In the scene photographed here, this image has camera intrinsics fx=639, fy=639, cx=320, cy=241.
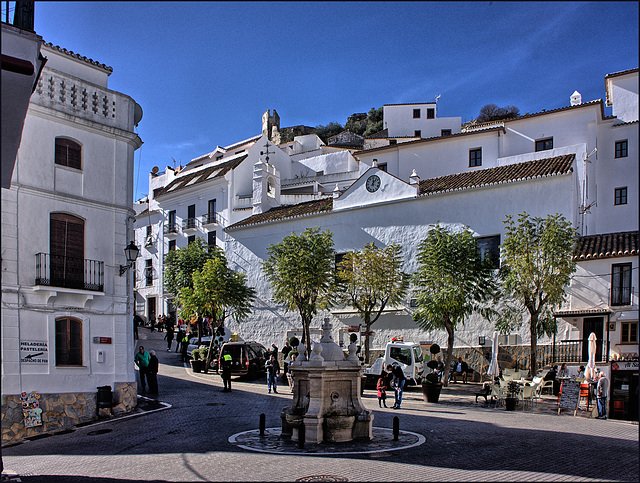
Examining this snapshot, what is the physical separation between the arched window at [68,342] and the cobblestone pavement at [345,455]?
200cm

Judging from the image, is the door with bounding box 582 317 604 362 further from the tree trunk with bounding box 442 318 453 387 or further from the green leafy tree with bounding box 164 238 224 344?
the green leafy tree with bounding box 164 238 224 344

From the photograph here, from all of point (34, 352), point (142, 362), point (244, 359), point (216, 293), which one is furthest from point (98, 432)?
point (216, 293)

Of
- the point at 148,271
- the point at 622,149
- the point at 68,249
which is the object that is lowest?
the point at 148,271

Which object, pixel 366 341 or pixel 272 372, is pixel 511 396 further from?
pixel 366 341

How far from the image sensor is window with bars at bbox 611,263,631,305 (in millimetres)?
24188

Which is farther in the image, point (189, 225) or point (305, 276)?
point (189, 225)

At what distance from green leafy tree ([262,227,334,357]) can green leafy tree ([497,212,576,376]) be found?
861 centimetres

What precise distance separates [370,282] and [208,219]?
20042 millimetres

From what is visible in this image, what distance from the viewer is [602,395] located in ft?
59.0

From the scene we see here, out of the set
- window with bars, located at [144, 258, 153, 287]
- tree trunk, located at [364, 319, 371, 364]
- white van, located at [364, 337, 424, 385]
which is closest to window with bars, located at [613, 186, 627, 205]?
tree trunk, located at [364, 319, 371, 364]

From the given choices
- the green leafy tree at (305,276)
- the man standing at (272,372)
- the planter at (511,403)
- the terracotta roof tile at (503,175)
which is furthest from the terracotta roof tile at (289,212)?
the planter at (511,403)

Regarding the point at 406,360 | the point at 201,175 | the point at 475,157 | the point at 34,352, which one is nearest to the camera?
the point at 34,352

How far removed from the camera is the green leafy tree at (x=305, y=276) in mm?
30297

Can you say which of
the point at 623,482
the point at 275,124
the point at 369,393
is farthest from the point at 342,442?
the point at 275,124
